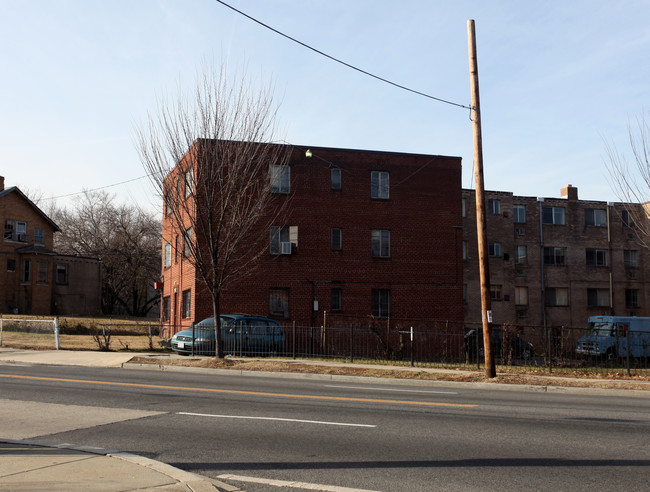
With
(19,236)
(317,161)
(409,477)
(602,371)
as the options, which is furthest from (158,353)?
(19,236)

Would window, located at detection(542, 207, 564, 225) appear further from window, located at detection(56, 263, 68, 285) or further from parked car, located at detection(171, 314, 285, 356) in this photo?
window, located at detection(56, 263, 68, 285)

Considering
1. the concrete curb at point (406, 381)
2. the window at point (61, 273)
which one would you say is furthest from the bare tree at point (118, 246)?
the concrete curb at point (406, 381)

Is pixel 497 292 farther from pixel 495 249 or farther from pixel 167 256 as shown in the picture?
pixel 167 256

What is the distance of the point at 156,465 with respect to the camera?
268 inches

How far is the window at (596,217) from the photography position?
48688mm

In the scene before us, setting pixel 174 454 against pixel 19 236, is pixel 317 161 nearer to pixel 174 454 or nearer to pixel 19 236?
pixel 174 454

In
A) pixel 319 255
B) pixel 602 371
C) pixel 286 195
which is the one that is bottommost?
pixel 602 371

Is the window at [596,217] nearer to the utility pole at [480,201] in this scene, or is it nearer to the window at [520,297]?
the window at [520,297]

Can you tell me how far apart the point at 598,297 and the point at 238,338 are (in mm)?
33129

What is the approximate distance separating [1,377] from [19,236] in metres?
40.6

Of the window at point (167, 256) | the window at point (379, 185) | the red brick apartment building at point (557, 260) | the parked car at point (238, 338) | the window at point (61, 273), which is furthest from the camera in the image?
the window at point (61, 273)

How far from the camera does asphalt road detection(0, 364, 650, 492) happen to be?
6879 mm

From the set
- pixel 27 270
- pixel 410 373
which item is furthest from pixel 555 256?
pixel 27 270

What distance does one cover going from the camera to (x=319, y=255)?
3306 centimetres
